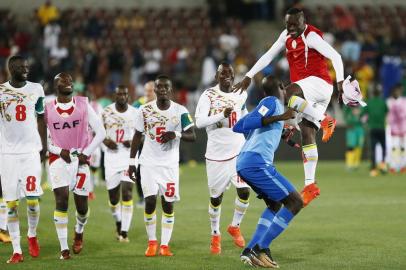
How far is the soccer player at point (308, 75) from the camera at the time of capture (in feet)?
39.3

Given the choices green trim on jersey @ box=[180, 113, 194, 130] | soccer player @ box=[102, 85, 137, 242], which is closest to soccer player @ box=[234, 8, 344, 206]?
green trim on jersey @ box=[180, 113, 194, 130]

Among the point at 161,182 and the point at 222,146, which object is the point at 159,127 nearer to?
the point at 161,182

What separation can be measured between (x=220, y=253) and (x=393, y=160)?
50.6ft

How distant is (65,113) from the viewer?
11.7 meters

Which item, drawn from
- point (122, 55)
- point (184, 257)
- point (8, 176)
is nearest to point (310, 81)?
point (184, 257)

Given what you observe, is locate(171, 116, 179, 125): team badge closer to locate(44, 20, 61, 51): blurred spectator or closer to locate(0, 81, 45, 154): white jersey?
locate(0, 81, 45, 154): white jersey

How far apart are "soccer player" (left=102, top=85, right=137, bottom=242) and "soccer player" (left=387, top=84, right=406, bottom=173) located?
12.8 meters

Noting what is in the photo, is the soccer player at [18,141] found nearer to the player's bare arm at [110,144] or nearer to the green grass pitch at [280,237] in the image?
the green grass pitch at [280,237]

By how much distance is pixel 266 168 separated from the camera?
10.6 metres

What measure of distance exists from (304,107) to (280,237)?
2734 mm

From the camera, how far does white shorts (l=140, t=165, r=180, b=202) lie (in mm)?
11945

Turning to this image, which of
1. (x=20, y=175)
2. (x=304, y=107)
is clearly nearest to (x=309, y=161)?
(x=304, y=107)

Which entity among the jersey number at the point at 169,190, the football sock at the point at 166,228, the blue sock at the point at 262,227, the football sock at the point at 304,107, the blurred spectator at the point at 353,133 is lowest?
the blurred spectator at the point at 353,133

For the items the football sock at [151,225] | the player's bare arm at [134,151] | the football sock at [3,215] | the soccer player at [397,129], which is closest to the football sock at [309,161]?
the football sock at [151,225]
